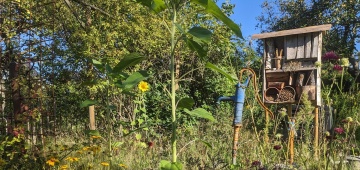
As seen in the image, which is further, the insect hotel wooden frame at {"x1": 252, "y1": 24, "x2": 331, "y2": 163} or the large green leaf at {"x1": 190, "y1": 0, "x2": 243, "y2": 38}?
Answer: the insect hotel wooden frame at {"x1": 252, "y1": 24, "x2": 331, "y2": 163}

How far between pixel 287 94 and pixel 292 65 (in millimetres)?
348

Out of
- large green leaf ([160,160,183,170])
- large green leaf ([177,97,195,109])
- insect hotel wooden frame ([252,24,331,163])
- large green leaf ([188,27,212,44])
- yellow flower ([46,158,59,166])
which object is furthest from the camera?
insect hotel wooden frame ([252,24,331,163])

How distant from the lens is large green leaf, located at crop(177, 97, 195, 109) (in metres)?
1.56

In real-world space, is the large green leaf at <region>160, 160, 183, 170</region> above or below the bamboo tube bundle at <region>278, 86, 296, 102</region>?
below

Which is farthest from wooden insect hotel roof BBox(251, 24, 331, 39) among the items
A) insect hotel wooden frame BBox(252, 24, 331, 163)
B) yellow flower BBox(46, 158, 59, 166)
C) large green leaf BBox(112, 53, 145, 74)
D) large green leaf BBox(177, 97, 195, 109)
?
large green leaf BBox(112, 53, 145, 74)

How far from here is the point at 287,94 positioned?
435cm

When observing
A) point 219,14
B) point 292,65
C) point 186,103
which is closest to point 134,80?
point 186,103

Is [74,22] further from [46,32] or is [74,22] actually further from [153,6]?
[153,6]

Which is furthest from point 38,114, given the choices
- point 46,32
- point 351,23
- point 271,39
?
point 351,23

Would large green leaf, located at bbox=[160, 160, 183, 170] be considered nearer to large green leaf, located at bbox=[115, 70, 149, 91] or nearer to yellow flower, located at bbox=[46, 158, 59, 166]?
large green leaf, located at bbox=[115, 70, 149, 91]

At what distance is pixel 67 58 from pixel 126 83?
571cm

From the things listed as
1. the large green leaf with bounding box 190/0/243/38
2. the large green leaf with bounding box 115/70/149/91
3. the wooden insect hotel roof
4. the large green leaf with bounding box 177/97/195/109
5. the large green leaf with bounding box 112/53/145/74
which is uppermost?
the wooden insect hotel roof

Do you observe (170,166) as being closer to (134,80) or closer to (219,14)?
(134,80)

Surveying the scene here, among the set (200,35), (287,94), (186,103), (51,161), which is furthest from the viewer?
(287,94)
